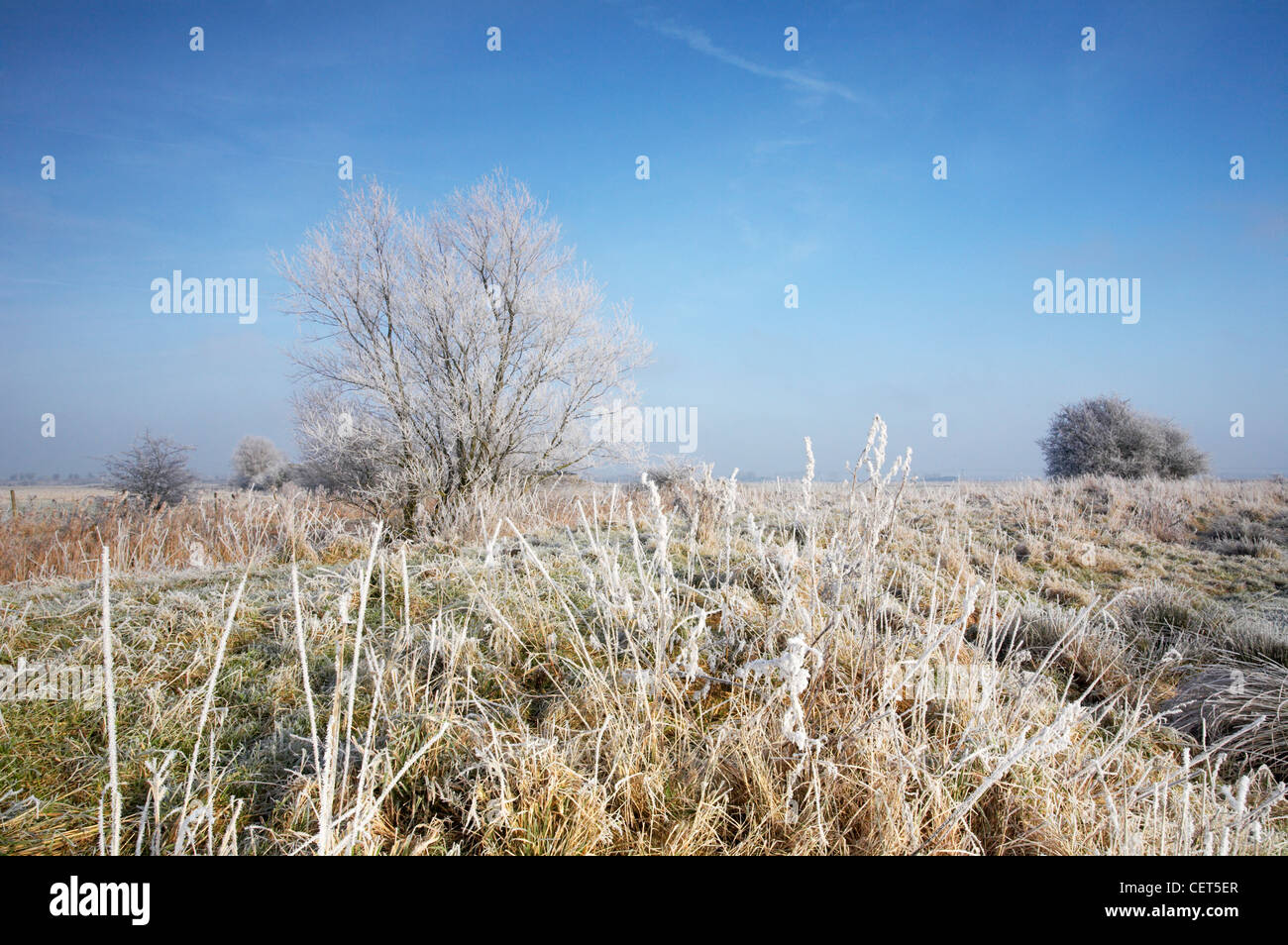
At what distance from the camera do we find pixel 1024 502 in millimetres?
11625

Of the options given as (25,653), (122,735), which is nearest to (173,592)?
(25,653)

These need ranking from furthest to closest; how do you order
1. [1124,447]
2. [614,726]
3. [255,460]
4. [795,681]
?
[255,460], [1124,447], [614,726], [795,681]

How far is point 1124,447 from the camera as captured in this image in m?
23.4

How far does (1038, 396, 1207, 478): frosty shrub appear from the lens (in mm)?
22906

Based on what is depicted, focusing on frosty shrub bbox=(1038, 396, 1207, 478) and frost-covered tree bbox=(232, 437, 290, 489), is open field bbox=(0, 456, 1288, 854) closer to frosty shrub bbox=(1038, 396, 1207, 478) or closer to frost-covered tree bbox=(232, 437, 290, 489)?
frosty shrub bbox=(1038, 396, 1207, 478)

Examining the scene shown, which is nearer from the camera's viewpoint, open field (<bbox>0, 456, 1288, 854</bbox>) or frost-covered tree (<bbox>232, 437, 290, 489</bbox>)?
open field (<bbox>0, 456, 1288, 854</bbox>)

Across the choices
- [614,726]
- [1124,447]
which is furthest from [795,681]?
[1124,447]

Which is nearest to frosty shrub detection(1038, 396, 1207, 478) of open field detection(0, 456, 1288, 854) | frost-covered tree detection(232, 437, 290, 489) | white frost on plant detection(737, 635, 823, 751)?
open field detection(0, 456, 1288, 854)

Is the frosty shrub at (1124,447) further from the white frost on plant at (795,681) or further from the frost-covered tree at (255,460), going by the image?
the frost-covered tree at (255,460)

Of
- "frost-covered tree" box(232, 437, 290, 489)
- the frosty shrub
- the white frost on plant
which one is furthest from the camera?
"frost-covered tree" box(232, 437, 290, 489)

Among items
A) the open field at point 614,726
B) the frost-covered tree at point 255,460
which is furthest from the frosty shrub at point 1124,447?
the frost-covered tree at point 255,460

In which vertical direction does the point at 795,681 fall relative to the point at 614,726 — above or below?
above

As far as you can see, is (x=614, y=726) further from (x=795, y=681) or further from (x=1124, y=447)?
(x=1124, y=447)
